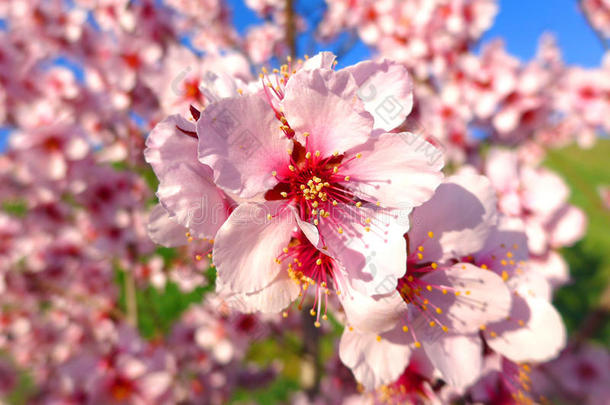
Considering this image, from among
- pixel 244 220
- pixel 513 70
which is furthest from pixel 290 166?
pixel 513 70

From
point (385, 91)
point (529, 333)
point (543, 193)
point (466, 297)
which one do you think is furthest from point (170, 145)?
point (543, 193)

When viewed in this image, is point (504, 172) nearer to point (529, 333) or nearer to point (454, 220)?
point (529, 333)

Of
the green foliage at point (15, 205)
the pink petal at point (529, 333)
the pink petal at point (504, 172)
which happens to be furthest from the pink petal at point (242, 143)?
the green foliage at point (15, 205)

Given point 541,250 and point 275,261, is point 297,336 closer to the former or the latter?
point 541,250

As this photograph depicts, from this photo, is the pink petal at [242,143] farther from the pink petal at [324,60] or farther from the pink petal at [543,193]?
the pink petal at [543,193]

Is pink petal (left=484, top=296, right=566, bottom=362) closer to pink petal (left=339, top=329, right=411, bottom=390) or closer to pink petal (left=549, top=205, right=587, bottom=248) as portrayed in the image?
pink petal (left=339, top=329, right=411, bottom=390)

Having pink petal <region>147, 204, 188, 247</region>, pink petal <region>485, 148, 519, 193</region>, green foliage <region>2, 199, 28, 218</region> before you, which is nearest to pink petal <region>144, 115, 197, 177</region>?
pink petal <region>147, 204, 188, 247</region>
